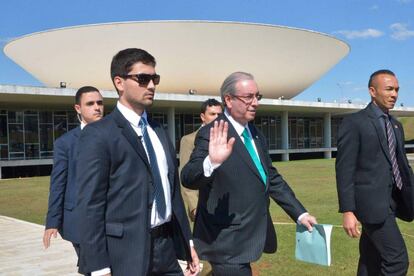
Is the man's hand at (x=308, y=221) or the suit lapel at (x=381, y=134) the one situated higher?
the suit lapel at (x=381, y=134)

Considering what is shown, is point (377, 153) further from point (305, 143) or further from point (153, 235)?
point (305, 143)

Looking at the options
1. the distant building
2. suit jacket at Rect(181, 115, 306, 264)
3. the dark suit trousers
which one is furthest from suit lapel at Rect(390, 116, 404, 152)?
the distant building

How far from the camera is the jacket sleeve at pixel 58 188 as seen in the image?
4117mm

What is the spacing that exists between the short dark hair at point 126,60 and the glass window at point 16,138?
80.3 feet

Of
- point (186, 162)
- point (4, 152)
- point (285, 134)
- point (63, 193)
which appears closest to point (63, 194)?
point (63, 193)

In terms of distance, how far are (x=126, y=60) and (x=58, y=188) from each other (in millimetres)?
1701

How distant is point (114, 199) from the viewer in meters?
2.71

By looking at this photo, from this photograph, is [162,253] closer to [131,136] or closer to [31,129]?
[131,136]

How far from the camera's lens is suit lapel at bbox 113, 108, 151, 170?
277 centimetres

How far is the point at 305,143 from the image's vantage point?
1566 inches

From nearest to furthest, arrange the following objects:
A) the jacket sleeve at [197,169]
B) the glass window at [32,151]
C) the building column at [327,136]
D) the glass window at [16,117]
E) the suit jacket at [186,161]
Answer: the jacket sleeve at [197,169] < the suit jacket at [186,161] < the glass window at [16,117] < the glass window at [32,151] < the building column at [327,136]

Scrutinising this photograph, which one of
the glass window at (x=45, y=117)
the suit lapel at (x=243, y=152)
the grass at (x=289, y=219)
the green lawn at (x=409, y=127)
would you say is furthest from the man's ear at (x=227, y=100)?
the green lawn at (x=409, y=127)

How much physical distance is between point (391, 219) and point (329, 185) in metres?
11.4

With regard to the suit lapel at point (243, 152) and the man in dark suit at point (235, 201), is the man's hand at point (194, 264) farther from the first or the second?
the suit lapel at point (243, 152)
